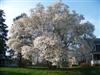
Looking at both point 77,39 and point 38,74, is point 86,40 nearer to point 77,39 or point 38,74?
point 77,39

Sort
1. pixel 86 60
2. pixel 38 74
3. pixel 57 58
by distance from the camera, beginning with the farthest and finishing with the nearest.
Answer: pixel 86 60 → pixel 57 58 → pixel 38 74

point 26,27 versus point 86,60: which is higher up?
point 26,27

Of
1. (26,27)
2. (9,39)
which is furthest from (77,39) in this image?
(9,39)

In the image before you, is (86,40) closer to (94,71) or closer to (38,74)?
(94,71)

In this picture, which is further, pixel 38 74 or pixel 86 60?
pixel 86 60

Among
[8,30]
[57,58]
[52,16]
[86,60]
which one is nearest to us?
[57,58]

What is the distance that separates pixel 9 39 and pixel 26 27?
156 cm

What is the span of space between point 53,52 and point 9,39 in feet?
12.1

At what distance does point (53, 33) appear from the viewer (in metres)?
15.2

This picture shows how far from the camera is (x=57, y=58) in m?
14.6

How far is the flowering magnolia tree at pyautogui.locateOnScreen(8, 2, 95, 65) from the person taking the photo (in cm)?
1474

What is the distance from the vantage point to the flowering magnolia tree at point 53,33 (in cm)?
1474

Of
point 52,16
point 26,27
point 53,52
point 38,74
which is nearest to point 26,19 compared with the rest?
point 26,27

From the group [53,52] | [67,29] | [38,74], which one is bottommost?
[38,74]
